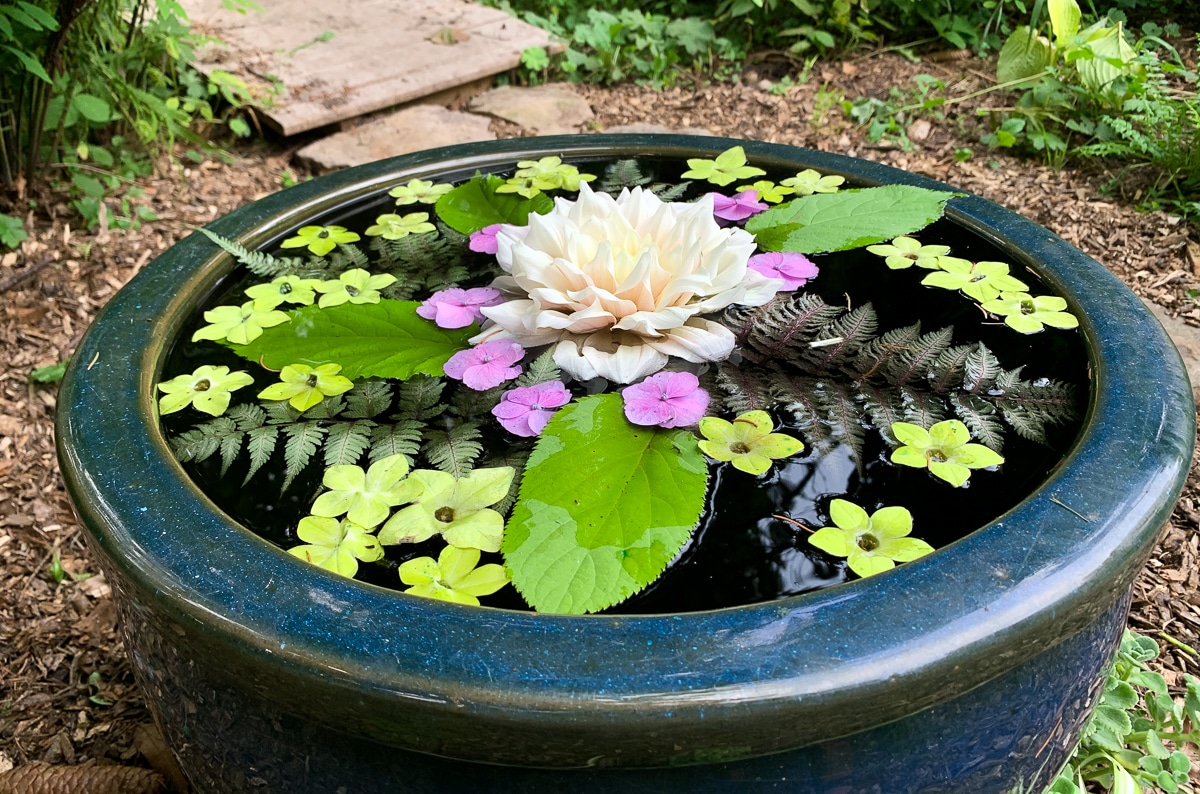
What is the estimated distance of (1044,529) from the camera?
0.84 m

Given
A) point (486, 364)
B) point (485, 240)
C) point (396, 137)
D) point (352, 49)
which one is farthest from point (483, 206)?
point (352, 49)

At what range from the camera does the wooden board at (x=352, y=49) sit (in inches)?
143

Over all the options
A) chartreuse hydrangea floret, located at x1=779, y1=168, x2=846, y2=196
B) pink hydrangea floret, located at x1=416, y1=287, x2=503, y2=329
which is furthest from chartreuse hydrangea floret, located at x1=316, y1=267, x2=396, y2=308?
chartreuse hydrangea floret, located at x1=779, y1=168, x2=846, y2=196

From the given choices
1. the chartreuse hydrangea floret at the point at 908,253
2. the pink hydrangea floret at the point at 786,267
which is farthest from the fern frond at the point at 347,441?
the chartreuse hydrangea floret at the point at 908,253

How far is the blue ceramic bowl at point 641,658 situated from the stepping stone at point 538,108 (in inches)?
112

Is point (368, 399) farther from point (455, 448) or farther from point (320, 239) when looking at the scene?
point (320, 239)

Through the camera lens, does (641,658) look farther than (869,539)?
No

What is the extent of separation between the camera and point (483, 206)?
151 centimetres

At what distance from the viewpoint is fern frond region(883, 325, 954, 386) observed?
114 centimetres

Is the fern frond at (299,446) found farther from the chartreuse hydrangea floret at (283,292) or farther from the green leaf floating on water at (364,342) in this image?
the chartreuse hydrangea floret at (283,292)

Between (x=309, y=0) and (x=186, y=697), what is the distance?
430 cm

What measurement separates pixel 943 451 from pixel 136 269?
271cm

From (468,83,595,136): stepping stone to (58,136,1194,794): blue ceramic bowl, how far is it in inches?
112

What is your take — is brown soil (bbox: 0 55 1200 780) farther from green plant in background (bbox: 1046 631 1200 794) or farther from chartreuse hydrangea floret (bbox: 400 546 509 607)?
chartreuse hydrangea floret (bbox: 400 546 509 607)
